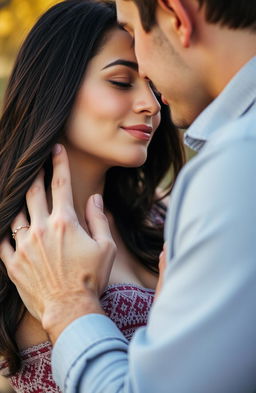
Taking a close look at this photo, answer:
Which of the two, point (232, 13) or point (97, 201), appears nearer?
point (232, 13)

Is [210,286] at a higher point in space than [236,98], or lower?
lower

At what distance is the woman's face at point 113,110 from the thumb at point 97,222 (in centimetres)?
19

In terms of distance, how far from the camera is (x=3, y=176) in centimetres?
225

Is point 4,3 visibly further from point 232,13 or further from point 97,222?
point 232,13

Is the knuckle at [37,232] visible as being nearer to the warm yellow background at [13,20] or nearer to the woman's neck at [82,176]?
the woman's neck at [82,176]

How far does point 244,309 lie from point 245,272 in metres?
0.06

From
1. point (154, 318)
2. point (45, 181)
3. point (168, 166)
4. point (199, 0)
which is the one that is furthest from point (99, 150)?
point (154, 318)

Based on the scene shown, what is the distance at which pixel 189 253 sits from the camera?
1137 mm

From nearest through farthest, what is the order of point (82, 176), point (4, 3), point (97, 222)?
1. point (97, 222)
2. point (82, 176)
3. point (4, 3)

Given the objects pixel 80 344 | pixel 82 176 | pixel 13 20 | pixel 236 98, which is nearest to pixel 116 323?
pixel 82 176

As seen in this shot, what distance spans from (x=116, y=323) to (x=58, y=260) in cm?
44

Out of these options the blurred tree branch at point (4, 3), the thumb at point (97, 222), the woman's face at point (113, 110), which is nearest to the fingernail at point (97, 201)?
the thumb at point (97, 222)

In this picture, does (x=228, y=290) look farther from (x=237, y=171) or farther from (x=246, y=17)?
(x=246, y=17)

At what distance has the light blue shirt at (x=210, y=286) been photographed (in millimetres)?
1116
